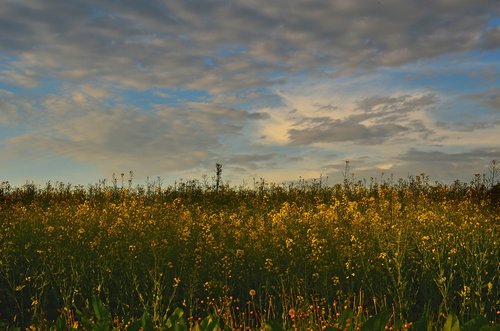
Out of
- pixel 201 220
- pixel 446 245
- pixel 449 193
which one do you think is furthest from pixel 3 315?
pixel 449 193

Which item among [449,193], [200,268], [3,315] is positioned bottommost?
[3,315]

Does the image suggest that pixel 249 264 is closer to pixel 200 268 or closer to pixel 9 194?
pixel 200 268

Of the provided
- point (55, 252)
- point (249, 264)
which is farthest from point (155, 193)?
point (249, 264)

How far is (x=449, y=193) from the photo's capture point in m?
15.1

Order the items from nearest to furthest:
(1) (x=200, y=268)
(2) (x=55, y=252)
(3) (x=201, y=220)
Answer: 1. (1) (x=200, y=268)
2. (2) (x=55, y=252)
3. (3) (x=201, y=220)

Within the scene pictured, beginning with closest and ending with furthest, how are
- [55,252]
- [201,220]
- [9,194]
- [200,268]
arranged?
[200,268], [55,252], [201,220], [9,194]

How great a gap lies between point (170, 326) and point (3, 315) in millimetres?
4319

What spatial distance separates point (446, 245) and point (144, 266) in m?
4.04

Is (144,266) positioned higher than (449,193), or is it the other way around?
(449,193)

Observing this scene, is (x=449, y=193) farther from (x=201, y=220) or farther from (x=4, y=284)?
(x=4, y=284)

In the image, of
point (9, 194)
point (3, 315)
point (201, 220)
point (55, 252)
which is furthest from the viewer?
point (9, 194)

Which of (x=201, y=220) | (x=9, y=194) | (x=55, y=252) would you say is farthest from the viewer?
(x=9, y=194)

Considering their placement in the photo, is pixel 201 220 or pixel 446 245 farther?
pixel 201 220

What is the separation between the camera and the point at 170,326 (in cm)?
309
